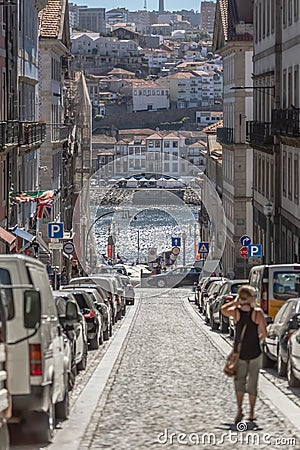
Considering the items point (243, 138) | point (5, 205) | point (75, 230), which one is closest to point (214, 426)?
point (5, 205)

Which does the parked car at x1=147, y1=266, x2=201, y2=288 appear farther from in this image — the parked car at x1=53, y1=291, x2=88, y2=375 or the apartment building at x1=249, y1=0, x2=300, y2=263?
the parked car at x1=53, y1=291, x2=88, y2=375

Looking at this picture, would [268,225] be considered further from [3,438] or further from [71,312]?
[3,438]

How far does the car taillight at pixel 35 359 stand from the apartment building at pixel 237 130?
51212mm

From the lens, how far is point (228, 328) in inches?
1190

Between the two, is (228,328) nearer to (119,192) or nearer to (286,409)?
(286,409)

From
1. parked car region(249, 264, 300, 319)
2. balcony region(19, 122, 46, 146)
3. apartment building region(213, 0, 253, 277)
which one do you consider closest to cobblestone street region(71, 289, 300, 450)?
parked car region(249, 264, 300, 319)

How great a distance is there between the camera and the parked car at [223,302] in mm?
30266

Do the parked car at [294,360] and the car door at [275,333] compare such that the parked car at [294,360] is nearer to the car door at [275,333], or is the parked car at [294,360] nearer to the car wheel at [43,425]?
the car door at [275,333]

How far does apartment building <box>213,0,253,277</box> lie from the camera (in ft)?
215

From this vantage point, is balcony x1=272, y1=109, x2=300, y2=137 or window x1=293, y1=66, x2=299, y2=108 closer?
balcony x1=272, y1=109, x2=300, y2=137

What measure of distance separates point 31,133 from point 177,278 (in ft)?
62.7

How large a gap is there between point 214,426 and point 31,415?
2841 millimetres

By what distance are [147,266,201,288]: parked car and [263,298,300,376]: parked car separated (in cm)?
4514

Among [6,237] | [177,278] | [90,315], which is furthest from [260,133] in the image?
[90,315]
